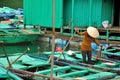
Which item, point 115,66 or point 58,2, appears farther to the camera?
point 58,2

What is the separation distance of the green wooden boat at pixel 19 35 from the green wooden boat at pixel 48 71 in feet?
30.1

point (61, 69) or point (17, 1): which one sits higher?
point (17, 1)

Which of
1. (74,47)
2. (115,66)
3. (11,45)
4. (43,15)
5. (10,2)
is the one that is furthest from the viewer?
(10,2)

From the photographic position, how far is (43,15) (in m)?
19.4

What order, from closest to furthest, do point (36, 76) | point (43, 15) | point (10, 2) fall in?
point (36, 76) → point (43, 15) → point (10, 2)

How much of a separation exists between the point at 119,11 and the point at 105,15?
3.72 ft

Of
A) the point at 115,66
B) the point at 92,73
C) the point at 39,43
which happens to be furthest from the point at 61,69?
the point at 39,43

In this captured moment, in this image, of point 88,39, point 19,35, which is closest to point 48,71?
point 88,39

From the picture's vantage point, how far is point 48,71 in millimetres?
8523

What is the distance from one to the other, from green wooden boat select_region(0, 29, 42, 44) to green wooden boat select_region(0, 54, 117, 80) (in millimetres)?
9160

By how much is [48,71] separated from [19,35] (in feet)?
39.7

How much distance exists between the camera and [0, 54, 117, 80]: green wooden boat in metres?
8.04

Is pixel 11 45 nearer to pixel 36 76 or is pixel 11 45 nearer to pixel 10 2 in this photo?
pixel 36 76

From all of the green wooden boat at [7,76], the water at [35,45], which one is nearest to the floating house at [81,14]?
the water at [35,45]
